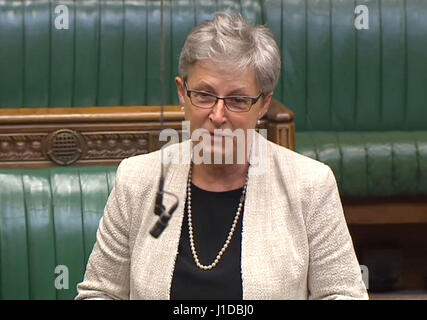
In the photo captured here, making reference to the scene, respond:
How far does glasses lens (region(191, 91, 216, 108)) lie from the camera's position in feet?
4.34

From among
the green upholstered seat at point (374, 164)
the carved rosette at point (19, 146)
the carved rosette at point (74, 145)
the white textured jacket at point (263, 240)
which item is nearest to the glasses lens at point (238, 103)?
the white textured jacket at point (263, 240)

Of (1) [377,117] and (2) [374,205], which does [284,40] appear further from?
(2) [374,205]

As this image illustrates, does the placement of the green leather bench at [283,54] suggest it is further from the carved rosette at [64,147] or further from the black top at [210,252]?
the black top at [210,252]

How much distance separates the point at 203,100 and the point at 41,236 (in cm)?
62

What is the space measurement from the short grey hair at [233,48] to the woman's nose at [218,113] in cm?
5

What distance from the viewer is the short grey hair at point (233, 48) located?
1.32 m

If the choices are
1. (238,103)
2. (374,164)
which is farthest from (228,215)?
Result: (374,164)

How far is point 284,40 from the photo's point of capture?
3.18 m

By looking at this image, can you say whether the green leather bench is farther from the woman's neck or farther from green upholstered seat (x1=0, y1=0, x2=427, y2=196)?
the woman's neck

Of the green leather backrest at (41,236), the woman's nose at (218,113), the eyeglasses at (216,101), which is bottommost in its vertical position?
the green leather backrest at (41,236)

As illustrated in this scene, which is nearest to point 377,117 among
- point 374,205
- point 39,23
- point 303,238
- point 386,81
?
point 386,81

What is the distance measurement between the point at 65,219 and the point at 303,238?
24.3 inches

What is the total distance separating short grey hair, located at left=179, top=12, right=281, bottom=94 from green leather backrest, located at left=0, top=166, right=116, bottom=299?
56 cm

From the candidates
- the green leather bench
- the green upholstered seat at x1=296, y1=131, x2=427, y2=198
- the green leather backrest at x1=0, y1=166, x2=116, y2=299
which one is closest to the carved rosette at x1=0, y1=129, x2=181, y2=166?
the green leather backrest at x1=0, y1=166, x2=116, y2=299
